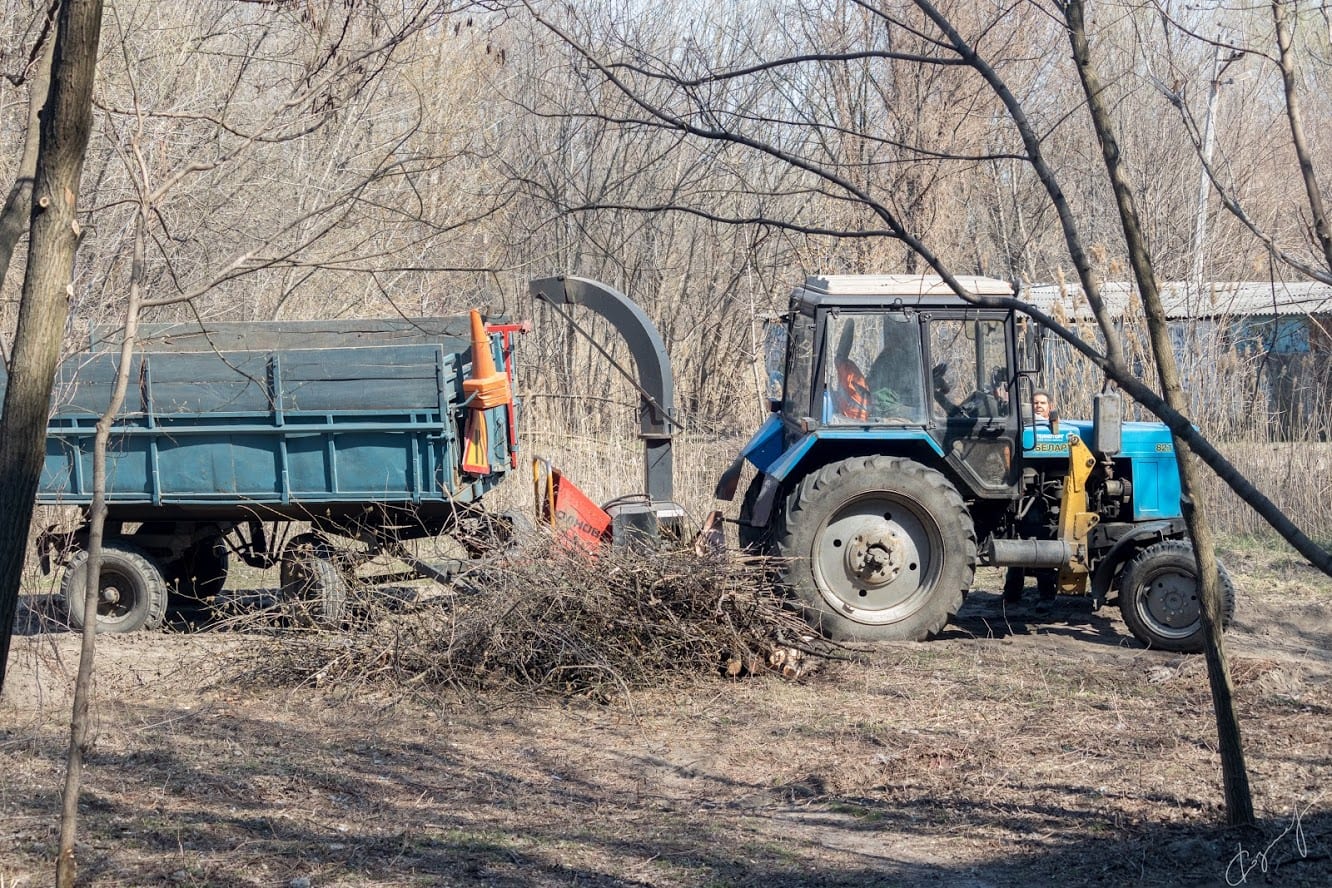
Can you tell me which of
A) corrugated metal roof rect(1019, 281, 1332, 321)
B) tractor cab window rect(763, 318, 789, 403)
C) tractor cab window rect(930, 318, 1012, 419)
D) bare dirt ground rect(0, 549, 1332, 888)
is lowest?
bare dirt ground rect(0, 549, 1332, 888)

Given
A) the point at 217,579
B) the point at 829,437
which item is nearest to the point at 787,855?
the point at 829,437

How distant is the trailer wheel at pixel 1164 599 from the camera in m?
7.98

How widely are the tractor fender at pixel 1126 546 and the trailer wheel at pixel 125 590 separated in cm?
666

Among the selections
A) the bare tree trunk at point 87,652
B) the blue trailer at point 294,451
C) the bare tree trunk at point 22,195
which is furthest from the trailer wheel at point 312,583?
the bare tree trunk at point 87,652

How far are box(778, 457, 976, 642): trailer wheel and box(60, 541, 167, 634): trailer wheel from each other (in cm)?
460

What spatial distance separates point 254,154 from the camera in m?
14.0

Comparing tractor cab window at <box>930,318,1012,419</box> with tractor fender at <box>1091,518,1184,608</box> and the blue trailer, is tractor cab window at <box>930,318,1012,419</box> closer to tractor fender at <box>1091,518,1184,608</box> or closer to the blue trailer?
tractor fender at <box>1091,518,1184,608</box>

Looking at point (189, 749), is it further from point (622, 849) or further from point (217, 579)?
point (217, 579)

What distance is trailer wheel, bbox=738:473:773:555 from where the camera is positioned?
8.61m

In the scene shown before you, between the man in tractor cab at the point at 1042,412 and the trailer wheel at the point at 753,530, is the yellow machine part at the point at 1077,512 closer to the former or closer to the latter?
the man in tractor cab at the point at 1042,412

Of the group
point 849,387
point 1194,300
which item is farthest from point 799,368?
point 1194,300

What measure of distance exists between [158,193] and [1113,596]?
7.07 m

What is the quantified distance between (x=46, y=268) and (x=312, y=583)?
4987 mm

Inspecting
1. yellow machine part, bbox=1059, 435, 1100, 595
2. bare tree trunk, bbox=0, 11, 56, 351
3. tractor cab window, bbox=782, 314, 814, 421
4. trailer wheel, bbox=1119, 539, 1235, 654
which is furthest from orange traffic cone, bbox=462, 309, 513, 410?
trailer wheel, bbox=1119, 539, 1235, 654
